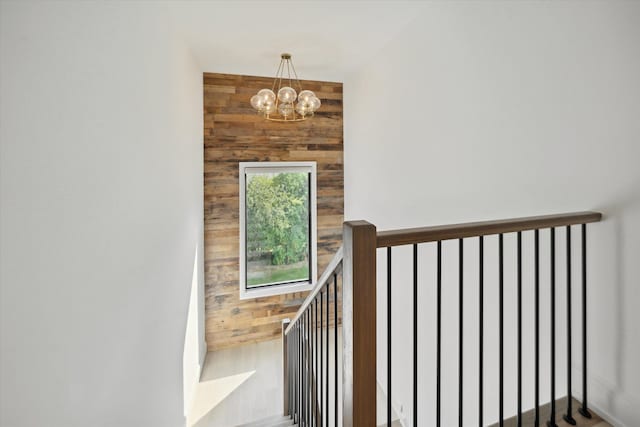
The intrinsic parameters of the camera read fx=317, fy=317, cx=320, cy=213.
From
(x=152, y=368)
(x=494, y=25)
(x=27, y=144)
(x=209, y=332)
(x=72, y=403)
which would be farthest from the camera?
(x=209, y=332)

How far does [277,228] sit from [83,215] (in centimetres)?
287

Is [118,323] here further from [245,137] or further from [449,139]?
[245,137]

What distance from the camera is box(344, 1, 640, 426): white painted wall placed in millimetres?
1217

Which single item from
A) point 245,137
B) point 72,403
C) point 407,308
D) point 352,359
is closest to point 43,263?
point 72,403

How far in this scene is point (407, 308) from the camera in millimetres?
2668

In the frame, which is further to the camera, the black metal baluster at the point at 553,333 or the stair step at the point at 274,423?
the stair step at the point at 274,423

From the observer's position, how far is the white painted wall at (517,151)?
3.99ft

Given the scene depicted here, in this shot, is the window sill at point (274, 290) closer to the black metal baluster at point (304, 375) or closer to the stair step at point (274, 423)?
the stair step at point (274, 423)

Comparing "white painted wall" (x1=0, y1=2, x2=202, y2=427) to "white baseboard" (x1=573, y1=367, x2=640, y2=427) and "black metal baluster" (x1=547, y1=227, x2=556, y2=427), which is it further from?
"white baseboard" (x1=573, y1=367, x2=640, y2=427)

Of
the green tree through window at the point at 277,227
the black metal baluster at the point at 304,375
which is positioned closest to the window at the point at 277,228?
the green tree through window at the point at 277,227

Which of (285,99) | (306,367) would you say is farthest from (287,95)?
(306,367)

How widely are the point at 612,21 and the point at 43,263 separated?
7.19 feet

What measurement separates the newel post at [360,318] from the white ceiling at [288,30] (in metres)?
2.05

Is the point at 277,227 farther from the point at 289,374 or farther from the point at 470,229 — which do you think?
the point at 470,229
